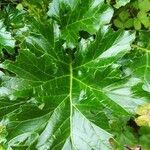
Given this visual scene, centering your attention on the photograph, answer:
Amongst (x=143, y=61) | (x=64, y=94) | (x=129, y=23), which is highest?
(x=129, y=23)

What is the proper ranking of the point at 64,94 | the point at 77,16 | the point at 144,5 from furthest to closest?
the point at 144,5 < the point at 77,16 < the point at 64,94

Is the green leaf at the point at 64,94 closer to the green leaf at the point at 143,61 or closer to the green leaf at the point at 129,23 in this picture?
the green leaf at the point at 143,61

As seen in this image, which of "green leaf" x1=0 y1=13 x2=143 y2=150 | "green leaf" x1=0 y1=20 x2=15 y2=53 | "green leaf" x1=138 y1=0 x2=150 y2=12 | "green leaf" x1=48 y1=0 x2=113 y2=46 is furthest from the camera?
"green leaf" x1=138 y1=0 x2=150 y2=12

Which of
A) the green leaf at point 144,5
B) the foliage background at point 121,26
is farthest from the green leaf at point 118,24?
the green leaf at point 144,5

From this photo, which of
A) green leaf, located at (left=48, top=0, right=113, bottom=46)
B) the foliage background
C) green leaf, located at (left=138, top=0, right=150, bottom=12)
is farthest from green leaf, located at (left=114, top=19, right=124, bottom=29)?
green leaf, located at (left=48, top=0, right=113, bottom=46)

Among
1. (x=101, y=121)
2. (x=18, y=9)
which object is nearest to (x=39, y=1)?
(x=18, y=9)

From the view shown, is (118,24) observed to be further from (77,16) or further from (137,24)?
(77,16)

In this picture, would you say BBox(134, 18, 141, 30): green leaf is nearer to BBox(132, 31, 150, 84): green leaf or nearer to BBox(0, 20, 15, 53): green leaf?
BBox(132, 31, 150, 84): green leaf

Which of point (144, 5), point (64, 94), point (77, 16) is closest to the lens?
point (64, 94)

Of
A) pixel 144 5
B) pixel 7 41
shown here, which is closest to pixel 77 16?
pixel 7 41
